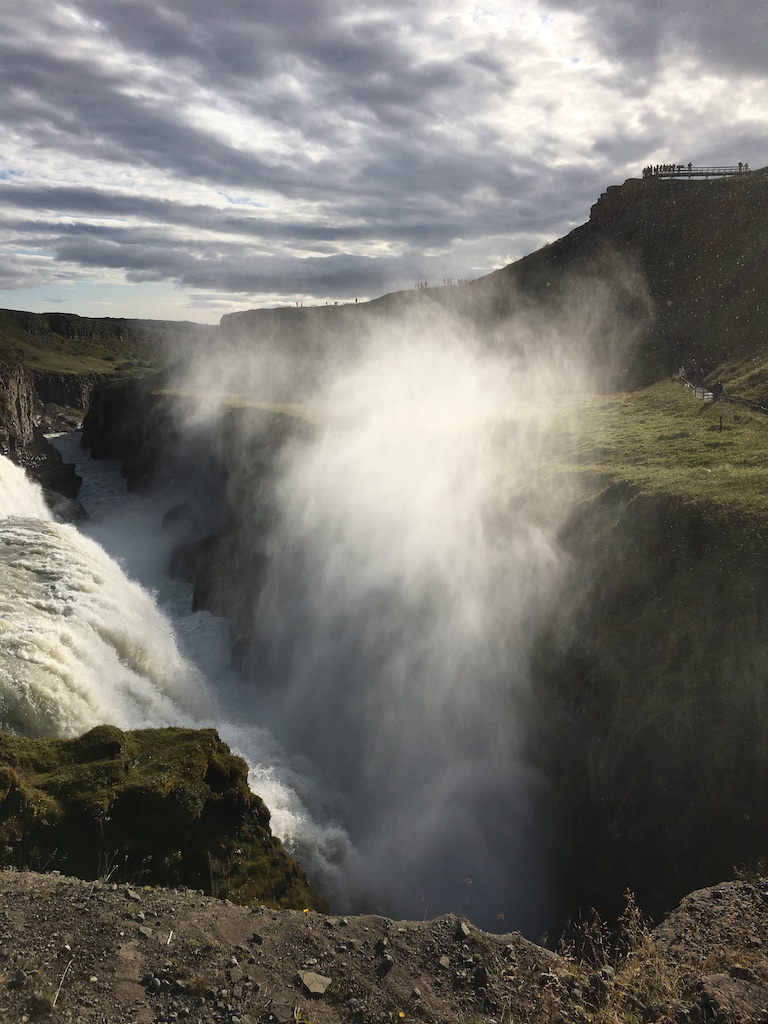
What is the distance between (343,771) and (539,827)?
7877mm

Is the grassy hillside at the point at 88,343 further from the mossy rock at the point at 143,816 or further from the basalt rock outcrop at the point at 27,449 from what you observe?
the mossy rock at the point at 143,816

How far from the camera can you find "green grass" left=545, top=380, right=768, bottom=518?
20339 mm

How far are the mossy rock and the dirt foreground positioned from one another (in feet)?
7.01

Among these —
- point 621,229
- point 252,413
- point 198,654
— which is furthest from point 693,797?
point 621,229

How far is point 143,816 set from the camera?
13094 millimetres

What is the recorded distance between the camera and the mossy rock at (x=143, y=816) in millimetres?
11867

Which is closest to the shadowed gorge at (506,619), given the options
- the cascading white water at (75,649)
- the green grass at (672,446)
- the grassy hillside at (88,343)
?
the green grass at (672,446)

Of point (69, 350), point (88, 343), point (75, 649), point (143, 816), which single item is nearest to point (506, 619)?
point (143, 816)

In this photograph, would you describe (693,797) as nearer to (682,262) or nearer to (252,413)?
(252,413)

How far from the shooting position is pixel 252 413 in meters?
46.0

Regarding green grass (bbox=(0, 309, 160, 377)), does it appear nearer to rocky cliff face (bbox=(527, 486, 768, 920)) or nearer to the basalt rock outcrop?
the basalt rock outcrop

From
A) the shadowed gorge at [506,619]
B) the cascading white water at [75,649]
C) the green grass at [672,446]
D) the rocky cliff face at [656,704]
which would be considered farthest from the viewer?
the green grass at [672,446]

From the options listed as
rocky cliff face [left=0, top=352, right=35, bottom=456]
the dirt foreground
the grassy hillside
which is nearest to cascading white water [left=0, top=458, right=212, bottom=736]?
the dirt foreground

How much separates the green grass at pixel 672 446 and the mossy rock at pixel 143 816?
15.8m
